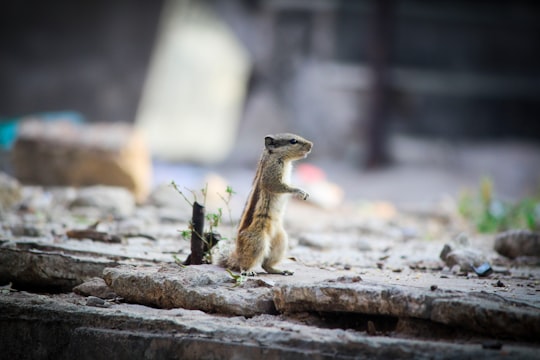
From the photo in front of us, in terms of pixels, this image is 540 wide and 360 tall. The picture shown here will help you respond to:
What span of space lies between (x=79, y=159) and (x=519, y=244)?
596 cm

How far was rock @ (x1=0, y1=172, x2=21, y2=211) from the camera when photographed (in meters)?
7.42

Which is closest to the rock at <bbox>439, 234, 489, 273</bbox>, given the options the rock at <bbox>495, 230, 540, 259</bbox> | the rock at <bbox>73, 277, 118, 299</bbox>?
the rock at <bbox>495, 230, 540, 259</bbox>

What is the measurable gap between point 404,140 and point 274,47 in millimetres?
3384

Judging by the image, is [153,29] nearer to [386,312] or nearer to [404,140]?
[404,140]

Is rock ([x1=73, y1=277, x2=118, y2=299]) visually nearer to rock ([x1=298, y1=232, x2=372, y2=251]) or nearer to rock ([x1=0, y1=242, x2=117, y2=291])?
rock ([x1=0, y1=242, x2=117, y2=291])

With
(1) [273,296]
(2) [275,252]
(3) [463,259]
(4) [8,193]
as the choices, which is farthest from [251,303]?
(4) [8,193]

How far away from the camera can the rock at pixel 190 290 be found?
13.7 ft

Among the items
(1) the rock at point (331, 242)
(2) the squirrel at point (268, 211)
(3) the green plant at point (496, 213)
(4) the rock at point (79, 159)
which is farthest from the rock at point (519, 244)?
(4) the rock at point (79, 159)

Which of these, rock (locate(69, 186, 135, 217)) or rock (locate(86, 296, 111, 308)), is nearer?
rock (locate(86, 296, 111, 308))

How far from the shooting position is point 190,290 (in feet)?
14.0

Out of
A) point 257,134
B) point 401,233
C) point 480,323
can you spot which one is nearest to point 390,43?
point 257,134

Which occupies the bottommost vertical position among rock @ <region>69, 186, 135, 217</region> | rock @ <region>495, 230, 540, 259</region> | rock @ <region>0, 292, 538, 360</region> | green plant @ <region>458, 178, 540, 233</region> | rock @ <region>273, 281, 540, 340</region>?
rock @ <region>0, 292, 538, 360</region>

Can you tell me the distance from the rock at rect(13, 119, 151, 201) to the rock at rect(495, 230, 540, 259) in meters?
5.00

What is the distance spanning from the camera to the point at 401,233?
730cm
